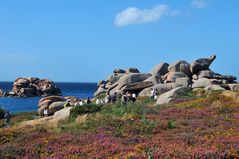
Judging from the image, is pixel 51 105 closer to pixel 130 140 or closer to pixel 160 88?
pixel 160 88

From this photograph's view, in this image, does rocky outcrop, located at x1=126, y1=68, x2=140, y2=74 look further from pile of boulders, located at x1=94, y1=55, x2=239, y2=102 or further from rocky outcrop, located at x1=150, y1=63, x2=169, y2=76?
rocky outcrop, located at x1=150, y1=63, x2=169, y2=76

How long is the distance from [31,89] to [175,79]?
8041cm

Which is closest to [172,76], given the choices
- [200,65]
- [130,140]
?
[200,65]

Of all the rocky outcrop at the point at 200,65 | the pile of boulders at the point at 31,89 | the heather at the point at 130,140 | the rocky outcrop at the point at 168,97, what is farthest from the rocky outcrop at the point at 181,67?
the pile of boulders at the point at 31,89

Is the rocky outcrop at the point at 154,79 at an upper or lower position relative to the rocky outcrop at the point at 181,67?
lower

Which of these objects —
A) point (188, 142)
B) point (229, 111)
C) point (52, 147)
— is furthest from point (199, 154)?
point (229, 111)

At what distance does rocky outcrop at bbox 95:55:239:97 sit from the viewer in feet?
189

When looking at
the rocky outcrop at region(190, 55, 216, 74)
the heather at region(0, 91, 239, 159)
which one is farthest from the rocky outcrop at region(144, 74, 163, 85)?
the heather at region(0, 91, 239, 159)

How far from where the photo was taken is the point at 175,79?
216ft

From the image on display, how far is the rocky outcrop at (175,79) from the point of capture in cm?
5766

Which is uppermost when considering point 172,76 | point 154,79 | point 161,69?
point 161,69

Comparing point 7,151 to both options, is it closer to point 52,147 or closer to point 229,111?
point 52,147

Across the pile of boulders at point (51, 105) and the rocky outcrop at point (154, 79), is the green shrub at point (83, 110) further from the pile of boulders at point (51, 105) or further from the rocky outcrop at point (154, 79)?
the rocky outcrop at point (154, 79)

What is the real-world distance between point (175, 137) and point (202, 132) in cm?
231
